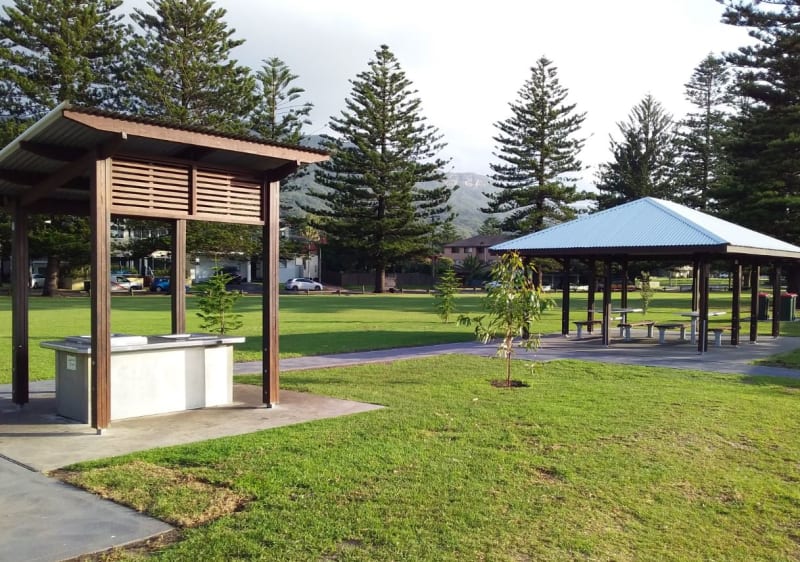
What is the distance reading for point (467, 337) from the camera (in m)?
18.3

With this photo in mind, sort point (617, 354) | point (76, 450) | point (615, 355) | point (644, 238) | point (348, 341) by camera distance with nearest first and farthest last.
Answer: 1. point (76, 450)
2. point (615, 355)
3. point (617, 354)
4. point (644, 238)
5. point (348, 341)

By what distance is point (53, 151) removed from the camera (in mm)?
7234

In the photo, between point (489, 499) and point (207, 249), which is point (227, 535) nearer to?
point (489, 499)

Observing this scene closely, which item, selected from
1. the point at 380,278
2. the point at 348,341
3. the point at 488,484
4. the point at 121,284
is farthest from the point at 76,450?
the point at 380,278

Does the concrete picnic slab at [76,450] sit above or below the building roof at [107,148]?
below

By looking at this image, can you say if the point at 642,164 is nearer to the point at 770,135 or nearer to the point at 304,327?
the point at 770,135

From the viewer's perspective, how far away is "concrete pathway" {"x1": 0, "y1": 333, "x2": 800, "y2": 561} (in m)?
4.21

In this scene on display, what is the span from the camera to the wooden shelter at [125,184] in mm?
6805

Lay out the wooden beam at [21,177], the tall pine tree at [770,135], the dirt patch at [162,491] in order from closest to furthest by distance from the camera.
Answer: the dirt patch at [162,491] → the wooden beam at [21,177] → the tall pine tree at [770,135]

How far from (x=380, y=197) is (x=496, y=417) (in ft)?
148

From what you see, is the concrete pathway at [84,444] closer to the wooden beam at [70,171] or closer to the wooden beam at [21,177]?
the wooden beam at [70,171]

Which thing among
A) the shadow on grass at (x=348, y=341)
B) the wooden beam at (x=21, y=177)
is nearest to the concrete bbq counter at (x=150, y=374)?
the wooden beam at (x=21, y=177)

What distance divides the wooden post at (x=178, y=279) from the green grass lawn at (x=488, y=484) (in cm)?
289

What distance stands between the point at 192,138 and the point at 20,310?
3.20 meters
